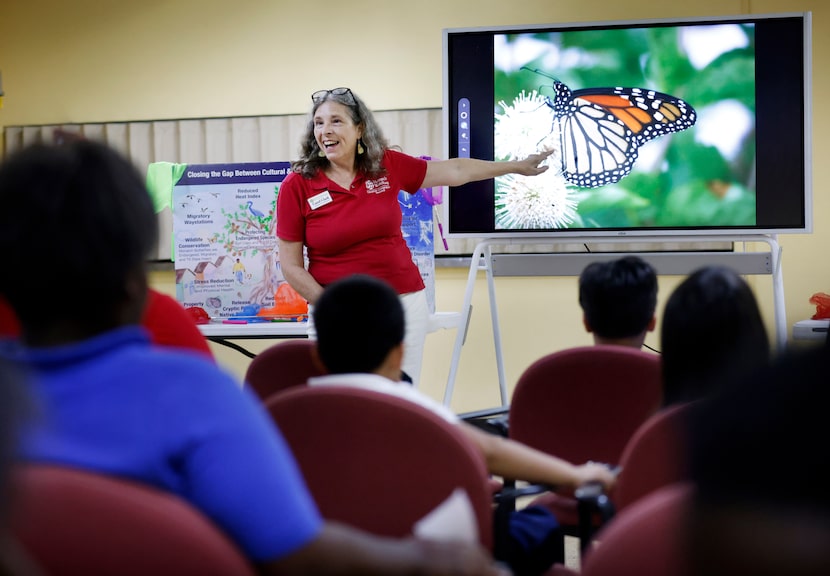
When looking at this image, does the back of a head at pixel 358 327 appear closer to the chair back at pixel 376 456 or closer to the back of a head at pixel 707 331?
the chair back at pixel 376 456

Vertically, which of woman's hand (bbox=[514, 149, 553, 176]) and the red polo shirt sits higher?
woman's hand (bbox=[514, 149, 553, 176])

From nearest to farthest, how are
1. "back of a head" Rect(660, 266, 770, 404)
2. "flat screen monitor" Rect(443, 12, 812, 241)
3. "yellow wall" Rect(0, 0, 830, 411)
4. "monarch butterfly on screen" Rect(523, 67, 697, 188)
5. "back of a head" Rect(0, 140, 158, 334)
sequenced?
1. "back of a head" Rect(0, 140, 158, 334)
2. "back of a head" Rect(660, 266, 770, 404)
3. "flat screen monitor" Rect(443, 12, 812, 241)
4. "monarch butterfly on screen" Rect(523, 67, 697, 188)
5. "yellow wall" Rect(0, 0, 830, 411)

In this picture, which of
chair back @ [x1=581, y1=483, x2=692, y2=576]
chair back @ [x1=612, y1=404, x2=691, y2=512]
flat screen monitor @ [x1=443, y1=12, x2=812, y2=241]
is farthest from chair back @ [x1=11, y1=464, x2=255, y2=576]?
flat screen monitor @ [x1=443, y1=12, x2=812, y2=241]

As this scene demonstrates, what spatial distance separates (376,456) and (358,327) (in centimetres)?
40

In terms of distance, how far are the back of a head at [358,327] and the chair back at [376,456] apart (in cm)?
33

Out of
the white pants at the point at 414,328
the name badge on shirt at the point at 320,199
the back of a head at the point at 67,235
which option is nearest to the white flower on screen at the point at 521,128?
the white pants at the point at 414,328

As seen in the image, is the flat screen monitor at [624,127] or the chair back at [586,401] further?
Answer: the flat screen monitor at [624,127]

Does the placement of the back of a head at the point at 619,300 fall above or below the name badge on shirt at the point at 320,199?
below

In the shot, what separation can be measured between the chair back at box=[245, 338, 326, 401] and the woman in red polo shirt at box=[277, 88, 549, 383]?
3.21 feet

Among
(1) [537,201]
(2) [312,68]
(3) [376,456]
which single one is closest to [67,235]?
(3) [376,456]

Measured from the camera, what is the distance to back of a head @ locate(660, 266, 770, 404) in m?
1.62

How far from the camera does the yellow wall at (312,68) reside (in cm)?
549

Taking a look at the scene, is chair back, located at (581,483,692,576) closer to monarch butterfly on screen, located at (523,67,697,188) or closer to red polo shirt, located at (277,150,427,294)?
red polo shirt, located at (277,150,427,294)

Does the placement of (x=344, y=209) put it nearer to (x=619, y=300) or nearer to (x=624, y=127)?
(x=619, y=300)
